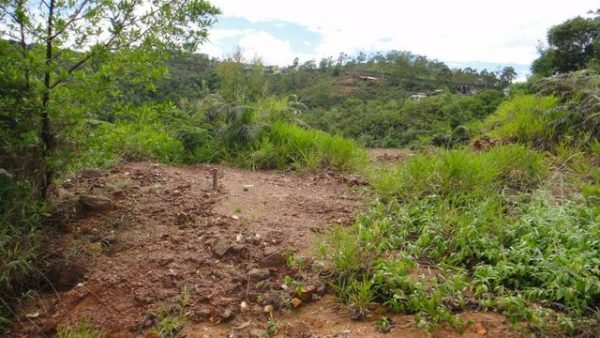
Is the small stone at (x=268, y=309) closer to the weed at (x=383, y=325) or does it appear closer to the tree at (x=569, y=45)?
the weed at (x=383, y=325)

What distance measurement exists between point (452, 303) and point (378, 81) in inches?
843

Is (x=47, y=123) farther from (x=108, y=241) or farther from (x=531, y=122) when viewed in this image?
(x=531, y=122)

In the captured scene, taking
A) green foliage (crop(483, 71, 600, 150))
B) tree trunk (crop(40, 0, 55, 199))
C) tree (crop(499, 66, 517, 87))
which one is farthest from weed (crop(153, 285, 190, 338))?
tree (crop(499, 66, 517, 87))

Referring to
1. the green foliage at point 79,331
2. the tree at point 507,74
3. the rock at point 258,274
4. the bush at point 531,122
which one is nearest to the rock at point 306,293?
the rock at point 258,274

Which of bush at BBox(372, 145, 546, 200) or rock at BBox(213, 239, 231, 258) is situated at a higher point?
bush at BBox(372, 145, 546, 200)

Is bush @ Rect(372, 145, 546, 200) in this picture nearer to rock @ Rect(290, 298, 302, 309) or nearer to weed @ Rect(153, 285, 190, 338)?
rock @ Rect(290, 298, 302, 309)

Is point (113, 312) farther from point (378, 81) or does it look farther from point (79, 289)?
point (378, 81)

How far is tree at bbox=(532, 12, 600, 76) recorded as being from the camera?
1165 centimetres

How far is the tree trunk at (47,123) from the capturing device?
269 cm

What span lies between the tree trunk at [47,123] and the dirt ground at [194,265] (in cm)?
27

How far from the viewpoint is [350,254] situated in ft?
8.29

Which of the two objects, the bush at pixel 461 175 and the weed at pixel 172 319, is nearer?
the weed at pixel 172 319

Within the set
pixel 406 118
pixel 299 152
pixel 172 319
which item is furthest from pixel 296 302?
pixel 406 118

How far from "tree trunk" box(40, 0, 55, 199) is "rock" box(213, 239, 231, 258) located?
114 cm
